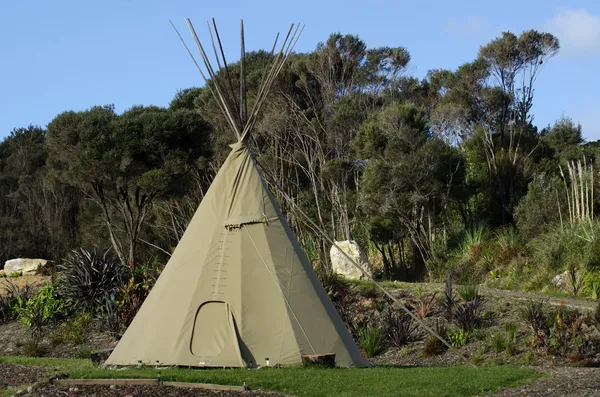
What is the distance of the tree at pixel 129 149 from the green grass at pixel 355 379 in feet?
71.4

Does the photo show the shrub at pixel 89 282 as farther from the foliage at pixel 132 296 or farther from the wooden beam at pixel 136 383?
the wooden beam at pixel 136 383

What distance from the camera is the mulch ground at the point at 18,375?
39.5 feet

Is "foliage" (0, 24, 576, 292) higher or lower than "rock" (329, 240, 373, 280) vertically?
higher

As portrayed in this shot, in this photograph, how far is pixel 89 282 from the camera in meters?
19.1

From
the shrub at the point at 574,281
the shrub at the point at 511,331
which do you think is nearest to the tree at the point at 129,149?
the shrub at the point at 574,281

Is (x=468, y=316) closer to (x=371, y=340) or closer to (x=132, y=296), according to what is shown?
(x=371, y=340)

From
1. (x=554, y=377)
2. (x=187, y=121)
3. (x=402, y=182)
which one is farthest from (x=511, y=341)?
(x=187, y=121)

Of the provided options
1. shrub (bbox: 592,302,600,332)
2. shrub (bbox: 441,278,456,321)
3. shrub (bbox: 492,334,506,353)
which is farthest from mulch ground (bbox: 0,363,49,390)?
shrub (bbox: 592,302,600,332)

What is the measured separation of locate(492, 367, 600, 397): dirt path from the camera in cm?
950

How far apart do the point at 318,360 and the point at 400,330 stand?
194 inches

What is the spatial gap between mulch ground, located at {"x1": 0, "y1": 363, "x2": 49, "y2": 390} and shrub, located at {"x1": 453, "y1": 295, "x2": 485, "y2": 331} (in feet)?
24.5

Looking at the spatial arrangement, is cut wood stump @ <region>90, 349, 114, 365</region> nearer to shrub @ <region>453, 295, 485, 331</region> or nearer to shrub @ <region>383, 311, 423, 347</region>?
shrub @ <region>383, 311, 423, 347</region>

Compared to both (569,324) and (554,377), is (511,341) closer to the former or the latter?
(569,324)

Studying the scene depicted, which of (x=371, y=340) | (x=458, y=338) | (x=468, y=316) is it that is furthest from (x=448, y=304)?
(x=371, y=340)
